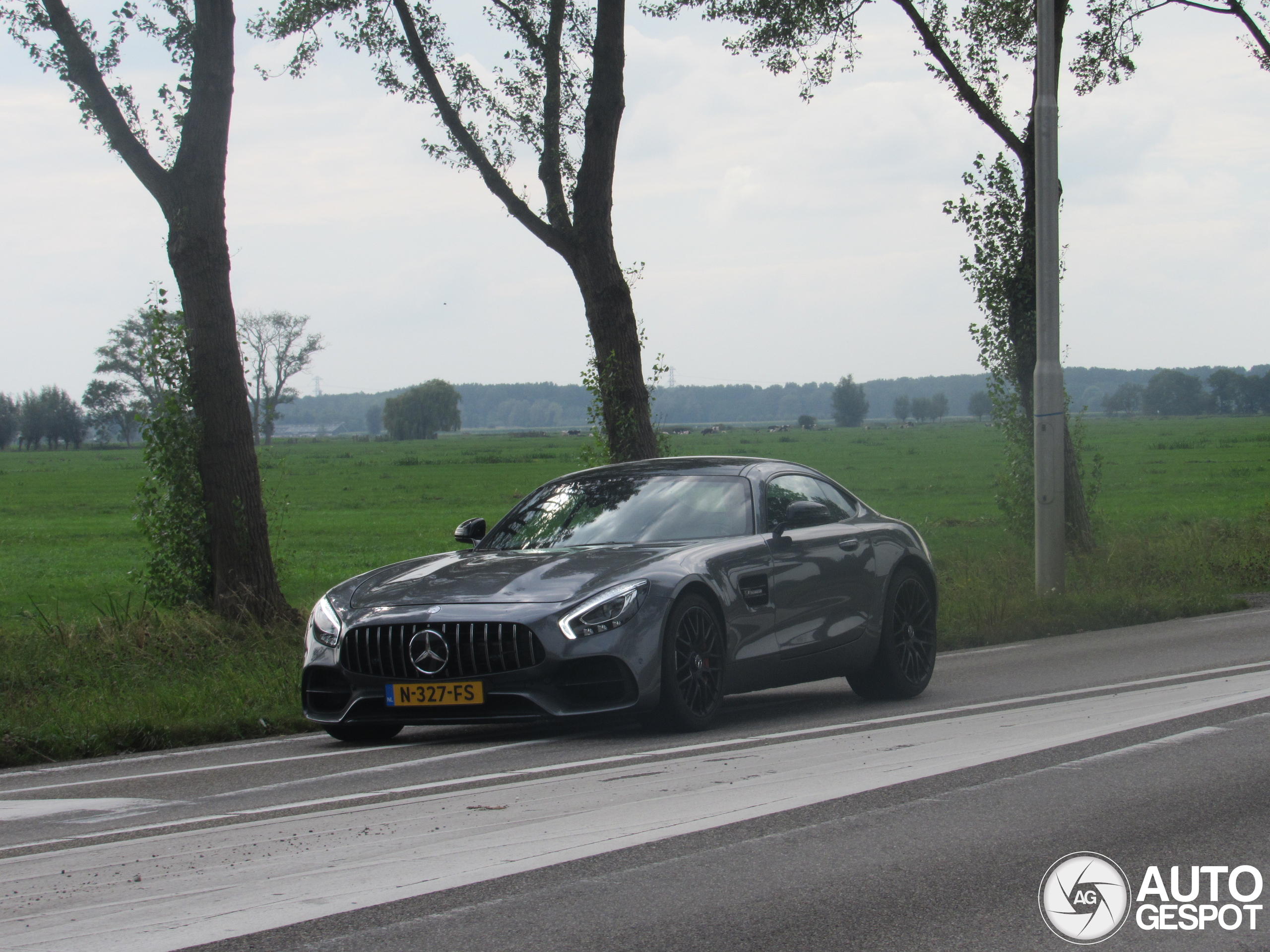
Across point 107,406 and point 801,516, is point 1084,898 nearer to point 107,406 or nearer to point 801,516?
point 801,516

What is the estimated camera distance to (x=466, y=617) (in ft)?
24.1

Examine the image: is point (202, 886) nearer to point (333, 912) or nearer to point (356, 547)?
point (333, 912)

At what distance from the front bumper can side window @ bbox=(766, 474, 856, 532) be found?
150 centimetres

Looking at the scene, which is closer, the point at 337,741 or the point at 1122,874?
the point at 1122,874

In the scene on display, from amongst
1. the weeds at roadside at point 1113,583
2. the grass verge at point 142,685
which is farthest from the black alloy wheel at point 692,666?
the weeds at roadside at point 1113,583

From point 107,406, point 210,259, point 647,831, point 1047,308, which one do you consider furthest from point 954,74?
point 107,406

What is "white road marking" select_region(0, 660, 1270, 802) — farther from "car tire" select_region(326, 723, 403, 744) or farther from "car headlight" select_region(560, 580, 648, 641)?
"car headlight" select_region(560, 580, 648, 641)

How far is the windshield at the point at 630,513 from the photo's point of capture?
27.8 ft

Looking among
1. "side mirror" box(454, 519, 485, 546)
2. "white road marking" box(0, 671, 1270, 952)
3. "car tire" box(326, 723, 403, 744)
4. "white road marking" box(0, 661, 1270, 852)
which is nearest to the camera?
"white road marking" box(0, 671, 1270, 952)

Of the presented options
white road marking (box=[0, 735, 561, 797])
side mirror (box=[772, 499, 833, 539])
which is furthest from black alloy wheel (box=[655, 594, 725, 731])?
side mirror (box=[772, 499, 833, 539])

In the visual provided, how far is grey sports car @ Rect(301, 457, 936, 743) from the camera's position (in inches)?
287

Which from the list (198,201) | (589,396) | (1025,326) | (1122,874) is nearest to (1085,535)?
(1025,326)

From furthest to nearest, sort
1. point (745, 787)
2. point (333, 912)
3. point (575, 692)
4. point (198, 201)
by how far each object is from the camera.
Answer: point (198, 201) < point (575, 692) < point (745, 787) < point (333, 912)

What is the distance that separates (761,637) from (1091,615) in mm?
7624
